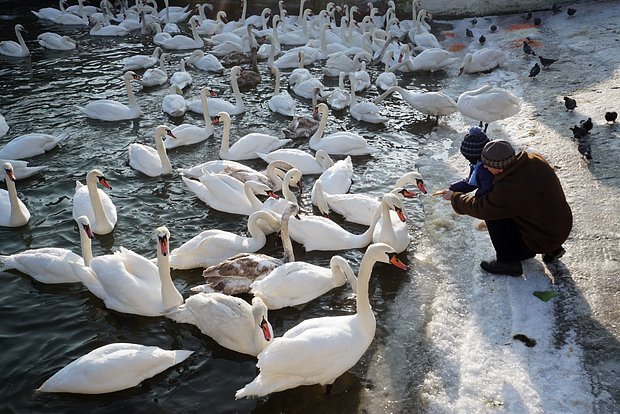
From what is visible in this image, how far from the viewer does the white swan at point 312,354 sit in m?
5.10

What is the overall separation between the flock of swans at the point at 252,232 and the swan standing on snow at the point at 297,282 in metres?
0.01

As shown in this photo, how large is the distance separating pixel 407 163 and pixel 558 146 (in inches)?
101

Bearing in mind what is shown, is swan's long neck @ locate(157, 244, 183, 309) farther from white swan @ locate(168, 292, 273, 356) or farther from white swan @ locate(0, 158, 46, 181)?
white swan @ locate(0, 158, 46, 181)

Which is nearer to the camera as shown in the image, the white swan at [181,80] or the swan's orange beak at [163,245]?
the swan's orange beak at [163,245]

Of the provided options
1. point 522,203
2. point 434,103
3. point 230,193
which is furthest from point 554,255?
point 434,103

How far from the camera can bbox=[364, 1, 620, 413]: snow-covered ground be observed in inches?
206

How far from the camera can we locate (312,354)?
5.13m

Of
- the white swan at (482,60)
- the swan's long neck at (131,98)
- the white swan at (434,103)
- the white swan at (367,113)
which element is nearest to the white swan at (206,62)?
the swan's long neck at (131,98)

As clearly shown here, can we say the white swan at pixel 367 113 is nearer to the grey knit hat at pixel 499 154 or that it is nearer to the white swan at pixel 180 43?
the grey knit hat at pixel 499 154

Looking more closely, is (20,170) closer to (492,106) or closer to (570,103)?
(492,106)

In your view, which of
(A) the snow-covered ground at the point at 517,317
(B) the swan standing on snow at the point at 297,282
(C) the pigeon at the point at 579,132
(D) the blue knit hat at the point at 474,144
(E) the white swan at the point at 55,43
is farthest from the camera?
(E) the white swan at the point at 55,43

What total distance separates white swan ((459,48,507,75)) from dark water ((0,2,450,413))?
89 centimetres

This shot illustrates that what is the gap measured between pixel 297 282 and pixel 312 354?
1634 millimetres

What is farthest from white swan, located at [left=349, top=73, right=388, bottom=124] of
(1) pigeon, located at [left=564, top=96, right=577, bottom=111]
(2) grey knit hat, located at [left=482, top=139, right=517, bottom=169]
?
(2) grey knit hat, located at [left=482, top=139, right=517, bottom=169]
